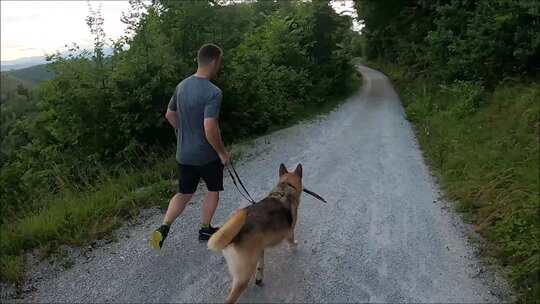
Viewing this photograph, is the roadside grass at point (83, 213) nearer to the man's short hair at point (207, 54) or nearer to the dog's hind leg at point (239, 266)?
the dog's hind leg at point (239, 266)

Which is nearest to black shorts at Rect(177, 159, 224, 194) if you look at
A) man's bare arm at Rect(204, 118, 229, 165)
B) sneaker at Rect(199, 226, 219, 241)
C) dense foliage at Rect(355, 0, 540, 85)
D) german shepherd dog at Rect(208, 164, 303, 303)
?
man's bare arm at Rect(204, 118, 229, 165)

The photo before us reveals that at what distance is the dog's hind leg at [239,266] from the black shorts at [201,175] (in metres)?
1.32

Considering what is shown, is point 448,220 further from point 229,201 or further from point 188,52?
point 188,52

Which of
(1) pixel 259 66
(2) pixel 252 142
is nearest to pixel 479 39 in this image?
(1) pixel 259 66

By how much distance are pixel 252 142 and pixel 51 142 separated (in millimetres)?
4747

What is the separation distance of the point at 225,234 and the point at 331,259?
172 centimetres

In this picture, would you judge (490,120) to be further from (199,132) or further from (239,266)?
(239,266)

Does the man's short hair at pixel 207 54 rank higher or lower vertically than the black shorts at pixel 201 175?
higher

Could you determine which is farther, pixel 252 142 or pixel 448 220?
pixel 252 142

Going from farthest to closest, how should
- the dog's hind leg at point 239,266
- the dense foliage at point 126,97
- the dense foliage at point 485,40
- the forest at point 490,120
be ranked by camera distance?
the dense foliage at point 485,40 < the dense foliage at point 126,97 < the forest at point 490,120 < the dog's hind leg at point 239,266

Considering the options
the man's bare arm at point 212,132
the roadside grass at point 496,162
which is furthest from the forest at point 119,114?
the roadside grass at point 496,162

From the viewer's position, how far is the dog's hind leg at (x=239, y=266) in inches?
136

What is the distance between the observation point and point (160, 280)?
425 centimetres

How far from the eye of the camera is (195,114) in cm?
435
